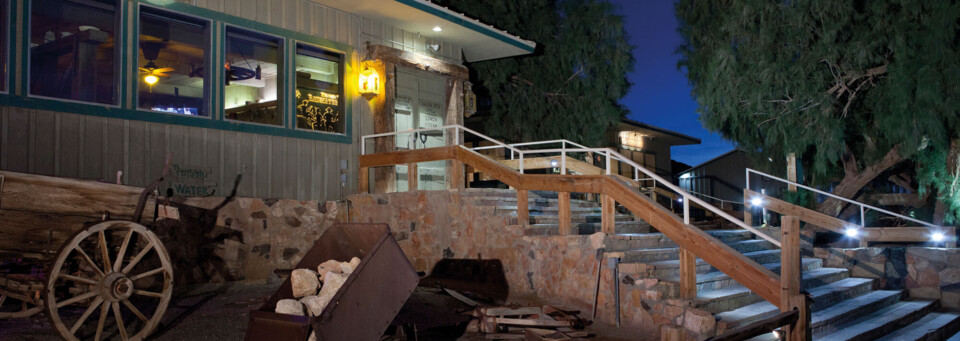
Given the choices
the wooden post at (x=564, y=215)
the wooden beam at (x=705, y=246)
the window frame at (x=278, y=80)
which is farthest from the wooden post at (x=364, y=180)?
the wooden beam at (x=705, y=246)

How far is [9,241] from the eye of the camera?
19.1ft

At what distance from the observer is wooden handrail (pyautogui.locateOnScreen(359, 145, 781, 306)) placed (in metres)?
6.93

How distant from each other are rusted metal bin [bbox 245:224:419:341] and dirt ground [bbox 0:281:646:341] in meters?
0.94

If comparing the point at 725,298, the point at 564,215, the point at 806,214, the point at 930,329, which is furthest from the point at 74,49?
the point at 930,329

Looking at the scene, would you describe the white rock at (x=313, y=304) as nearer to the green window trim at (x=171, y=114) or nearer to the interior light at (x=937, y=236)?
the green window trim at (x=171, y=114)

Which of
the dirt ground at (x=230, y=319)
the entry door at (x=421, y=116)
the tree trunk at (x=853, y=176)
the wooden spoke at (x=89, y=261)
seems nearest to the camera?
the wooden spoke at (x=89, y=261)

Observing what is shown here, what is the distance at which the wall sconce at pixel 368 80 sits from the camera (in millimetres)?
11859

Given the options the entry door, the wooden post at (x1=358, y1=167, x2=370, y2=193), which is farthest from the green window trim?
the entry door

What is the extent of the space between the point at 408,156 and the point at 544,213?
7.63 ft

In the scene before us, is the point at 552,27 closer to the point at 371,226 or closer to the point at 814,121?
the point at 814,121

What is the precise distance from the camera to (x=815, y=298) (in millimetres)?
8492

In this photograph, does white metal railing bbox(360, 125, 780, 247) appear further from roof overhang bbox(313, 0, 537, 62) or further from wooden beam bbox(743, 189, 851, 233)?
roof overhang bbox(313, 0, 537, 62)

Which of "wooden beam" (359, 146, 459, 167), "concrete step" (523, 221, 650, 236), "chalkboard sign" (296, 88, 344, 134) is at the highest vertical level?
"chalkboard sign" (296, 88, 344, 134)

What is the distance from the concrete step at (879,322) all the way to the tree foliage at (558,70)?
25.2 feet
